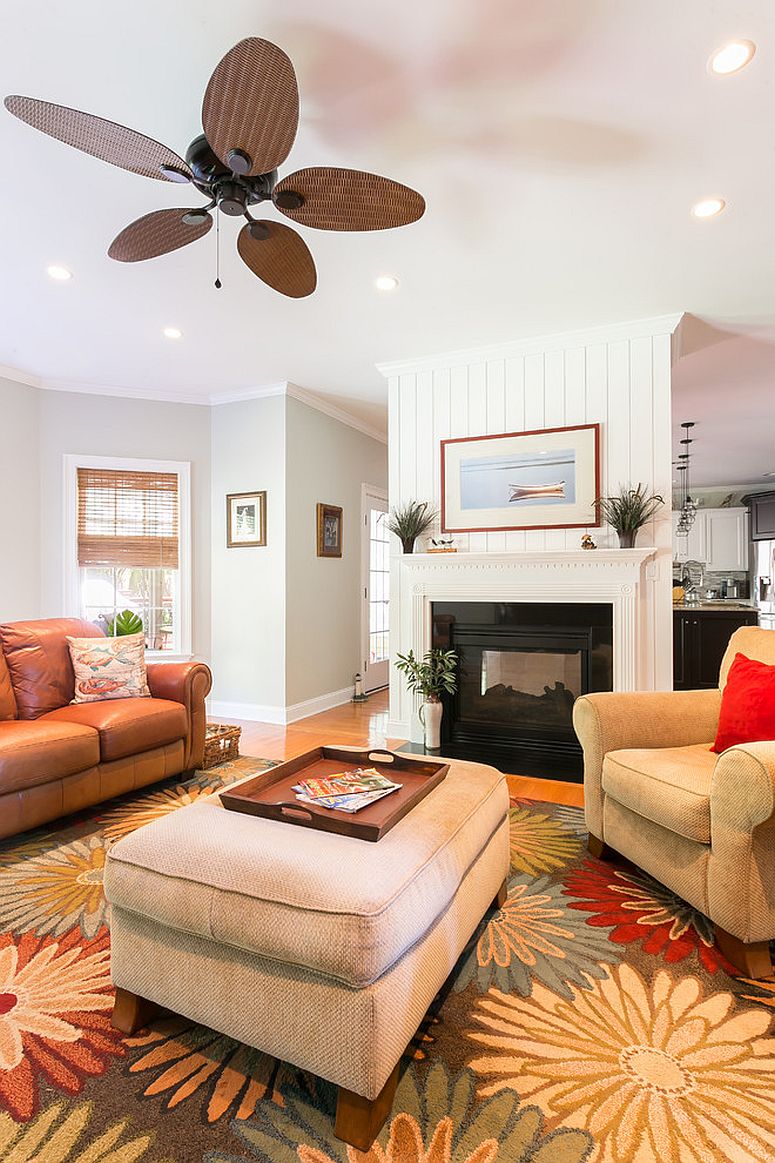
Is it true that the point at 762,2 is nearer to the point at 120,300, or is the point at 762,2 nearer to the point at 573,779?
the point at 120,300

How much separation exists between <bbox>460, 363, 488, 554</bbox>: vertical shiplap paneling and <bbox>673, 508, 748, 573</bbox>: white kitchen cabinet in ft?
18.6

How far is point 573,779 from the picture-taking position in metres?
3.53

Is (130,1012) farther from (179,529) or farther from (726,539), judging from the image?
(726,539)

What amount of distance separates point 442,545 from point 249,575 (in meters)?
1.77

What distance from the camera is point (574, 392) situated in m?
3.84

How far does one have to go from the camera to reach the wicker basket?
142 inches

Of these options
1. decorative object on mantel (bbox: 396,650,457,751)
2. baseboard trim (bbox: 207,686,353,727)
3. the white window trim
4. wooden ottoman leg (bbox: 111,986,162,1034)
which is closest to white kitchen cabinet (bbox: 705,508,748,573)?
decorative object on mantel (bbox: 396,650,457,751)

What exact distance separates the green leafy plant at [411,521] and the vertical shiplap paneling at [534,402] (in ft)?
2.38

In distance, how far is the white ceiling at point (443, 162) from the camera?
5.47ft

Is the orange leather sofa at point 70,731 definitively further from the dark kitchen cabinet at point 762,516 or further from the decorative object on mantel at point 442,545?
the dark kitchen cabinet at point 762,516

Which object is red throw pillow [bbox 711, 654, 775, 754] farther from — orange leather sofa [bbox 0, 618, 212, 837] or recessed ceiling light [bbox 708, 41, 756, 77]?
orange leather sofa [bbox 0, 618, 212, 837]


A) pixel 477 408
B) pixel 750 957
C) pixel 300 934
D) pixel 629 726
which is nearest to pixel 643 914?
pixel 750 957

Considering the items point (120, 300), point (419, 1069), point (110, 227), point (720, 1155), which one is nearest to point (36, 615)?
point (120, 300)

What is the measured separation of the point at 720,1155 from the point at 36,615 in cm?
504
